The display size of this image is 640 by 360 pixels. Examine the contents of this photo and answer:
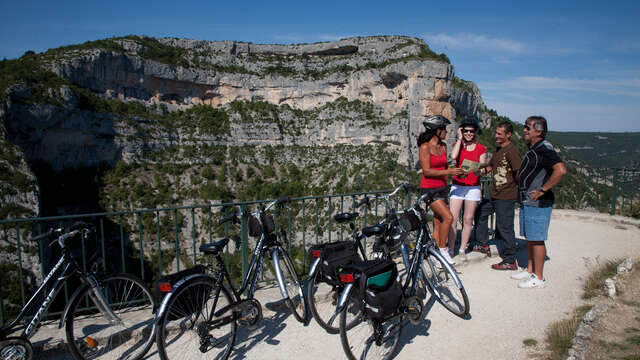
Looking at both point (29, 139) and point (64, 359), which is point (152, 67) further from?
point (64, 359)

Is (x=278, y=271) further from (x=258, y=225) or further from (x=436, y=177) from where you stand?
(x=436, y=177)

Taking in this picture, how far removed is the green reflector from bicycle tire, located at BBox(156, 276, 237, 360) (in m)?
1.38

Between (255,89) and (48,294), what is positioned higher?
(255,89)

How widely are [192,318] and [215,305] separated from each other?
221 mm

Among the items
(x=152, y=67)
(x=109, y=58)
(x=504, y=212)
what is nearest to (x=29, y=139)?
(x=109, y=58)

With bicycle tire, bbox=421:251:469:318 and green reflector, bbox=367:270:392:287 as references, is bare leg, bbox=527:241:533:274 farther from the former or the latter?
green reflector, bbox=367:270:392:287

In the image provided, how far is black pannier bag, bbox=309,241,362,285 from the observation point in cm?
352

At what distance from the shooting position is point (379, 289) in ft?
9.57

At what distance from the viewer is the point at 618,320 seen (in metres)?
3.77

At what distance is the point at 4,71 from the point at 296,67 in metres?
42.0

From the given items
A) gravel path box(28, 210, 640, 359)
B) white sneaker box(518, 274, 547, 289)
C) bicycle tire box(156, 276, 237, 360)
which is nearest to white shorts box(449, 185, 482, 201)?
gravel path box(28, 210, 640, 359)

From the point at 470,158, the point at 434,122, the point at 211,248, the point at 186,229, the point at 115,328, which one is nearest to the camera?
the point at 211,248

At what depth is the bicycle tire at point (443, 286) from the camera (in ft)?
12.8

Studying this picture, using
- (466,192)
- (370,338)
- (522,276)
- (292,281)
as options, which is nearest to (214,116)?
(466,192)
